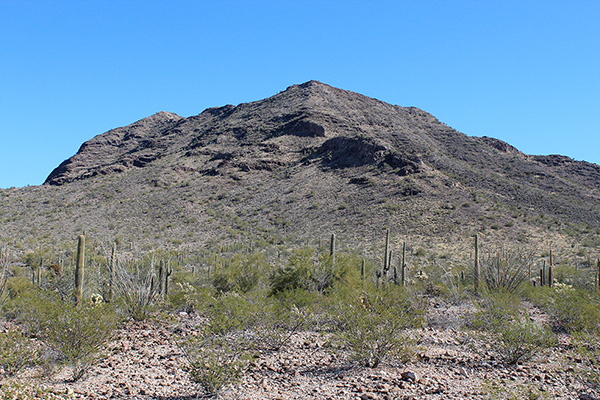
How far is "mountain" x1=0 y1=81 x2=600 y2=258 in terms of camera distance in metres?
38.6

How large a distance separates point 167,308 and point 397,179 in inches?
1442

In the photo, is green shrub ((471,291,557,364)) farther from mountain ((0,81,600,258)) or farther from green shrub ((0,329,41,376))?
mountain ((0,81,600,258))

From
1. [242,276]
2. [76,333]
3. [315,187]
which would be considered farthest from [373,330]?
[315,187]

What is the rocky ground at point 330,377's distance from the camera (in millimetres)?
5887

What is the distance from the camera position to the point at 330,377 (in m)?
6.67

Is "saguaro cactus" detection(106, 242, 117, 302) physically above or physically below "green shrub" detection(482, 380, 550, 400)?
above

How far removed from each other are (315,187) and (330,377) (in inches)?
1681

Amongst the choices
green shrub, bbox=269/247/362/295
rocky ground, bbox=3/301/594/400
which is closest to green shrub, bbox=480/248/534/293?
green shrub, bbox=269/247/362/295

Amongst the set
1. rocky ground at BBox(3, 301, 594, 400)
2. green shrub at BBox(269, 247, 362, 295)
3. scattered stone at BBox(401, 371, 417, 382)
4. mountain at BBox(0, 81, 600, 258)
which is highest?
mountain at BBox(0, 81, 600, 258)

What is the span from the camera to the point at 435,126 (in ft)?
245

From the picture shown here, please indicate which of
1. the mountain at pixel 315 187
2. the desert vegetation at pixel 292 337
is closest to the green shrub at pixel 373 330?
the desert vegetation at pixel 292 337

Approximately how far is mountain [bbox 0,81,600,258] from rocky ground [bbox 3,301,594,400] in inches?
885

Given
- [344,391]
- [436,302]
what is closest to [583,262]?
[436,302]

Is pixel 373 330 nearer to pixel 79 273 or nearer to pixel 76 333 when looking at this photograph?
pixel 76 333
